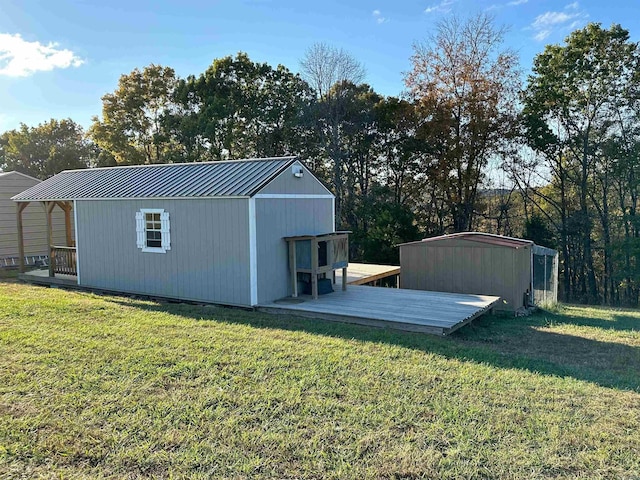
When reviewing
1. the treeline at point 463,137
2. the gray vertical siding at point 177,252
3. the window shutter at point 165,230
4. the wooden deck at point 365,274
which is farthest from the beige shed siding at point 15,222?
the wooden deck at point 365,274

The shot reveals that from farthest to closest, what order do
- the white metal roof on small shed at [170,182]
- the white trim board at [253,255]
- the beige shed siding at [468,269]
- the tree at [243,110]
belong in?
the tree at [243,110]
the beige shed siding at [468,269]
the white metal roof on small shed at [170,182]
the white trim board at [253,255]

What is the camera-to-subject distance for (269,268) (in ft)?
26.3

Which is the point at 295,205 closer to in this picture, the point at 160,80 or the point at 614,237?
the point at 614,237

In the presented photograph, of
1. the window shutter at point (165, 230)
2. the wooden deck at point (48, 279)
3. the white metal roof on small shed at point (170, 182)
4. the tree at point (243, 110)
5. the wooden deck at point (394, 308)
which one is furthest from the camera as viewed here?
the tree at point (243, 110)

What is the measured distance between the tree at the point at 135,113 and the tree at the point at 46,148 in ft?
13.9

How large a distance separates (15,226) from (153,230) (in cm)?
872

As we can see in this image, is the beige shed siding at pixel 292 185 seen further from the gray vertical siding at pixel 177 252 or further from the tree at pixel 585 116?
the tree at pixel 585 116

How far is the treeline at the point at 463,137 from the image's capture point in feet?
54.5

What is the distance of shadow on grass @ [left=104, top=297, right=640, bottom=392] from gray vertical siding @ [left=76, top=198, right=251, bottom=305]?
1.54ft

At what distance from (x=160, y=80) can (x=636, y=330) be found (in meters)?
22.2

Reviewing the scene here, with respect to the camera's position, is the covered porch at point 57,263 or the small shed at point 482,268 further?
the covered porch at point 57,263

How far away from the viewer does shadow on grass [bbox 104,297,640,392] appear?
15.9 feet

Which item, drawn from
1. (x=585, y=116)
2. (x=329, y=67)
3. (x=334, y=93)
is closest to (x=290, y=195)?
(x=334, y=93)

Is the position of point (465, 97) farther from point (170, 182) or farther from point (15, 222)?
point (15, 222)
